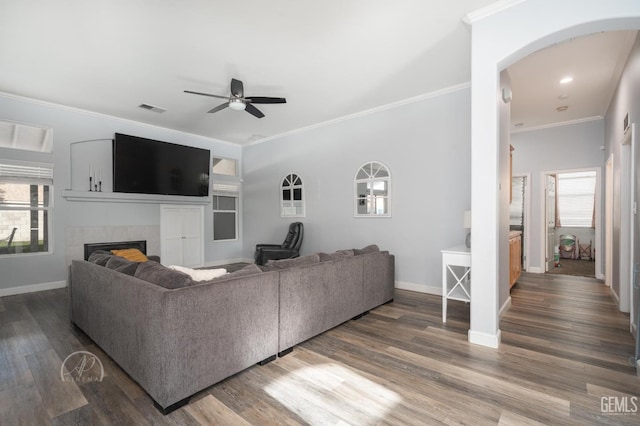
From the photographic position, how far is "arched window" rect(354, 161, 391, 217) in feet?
17.2

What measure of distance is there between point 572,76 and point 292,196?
5.15m

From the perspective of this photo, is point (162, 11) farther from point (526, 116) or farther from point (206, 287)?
point (526, 116)

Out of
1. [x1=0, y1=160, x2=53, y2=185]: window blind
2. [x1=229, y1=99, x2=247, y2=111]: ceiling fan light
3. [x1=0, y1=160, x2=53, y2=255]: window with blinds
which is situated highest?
[x1=229, y1=99, x2=247, y2=111]: ceiling fan light

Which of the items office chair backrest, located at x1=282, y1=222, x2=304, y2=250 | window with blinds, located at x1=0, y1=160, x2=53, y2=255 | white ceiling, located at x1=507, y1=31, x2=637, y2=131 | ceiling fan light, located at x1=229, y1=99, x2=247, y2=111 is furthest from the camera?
office chair backrest, located at x1=282, y1=222, x2=304, y2=250

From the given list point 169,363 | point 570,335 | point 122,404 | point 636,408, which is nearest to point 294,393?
point 169,363

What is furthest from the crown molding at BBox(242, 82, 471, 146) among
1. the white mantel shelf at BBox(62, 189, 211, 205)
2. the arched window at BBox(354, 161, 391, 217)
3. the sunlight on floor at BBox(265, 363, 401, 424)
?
the sunlight on floor at BBox(265, 363, 401, 424)

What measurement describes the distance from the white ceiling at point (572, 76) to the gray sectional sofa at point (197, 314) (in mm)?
3574

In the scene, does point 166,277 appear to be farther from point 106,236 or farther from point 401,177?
point 106,236

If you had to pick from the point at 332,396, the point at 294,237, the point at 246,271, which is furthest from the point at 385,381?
the point at 294,237

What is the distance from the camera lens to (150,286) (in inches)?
80.0

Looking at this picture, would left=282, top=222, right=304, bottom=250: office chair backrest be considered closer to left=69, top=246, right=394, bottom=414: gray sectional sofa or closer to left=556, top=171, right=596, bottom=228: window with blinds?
left=69, top=246, right=394, bottom=414: gray sectional sofa

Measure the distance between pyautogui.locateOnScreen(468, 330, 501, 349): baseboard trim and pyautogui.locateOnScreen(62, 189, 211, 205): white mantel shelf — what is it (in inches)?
238

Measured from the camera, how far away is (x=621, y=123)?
3.90 metres

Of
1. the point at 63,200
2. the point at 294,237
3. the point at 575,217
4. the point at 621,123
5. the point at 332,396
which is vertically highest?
the point at 621,123
